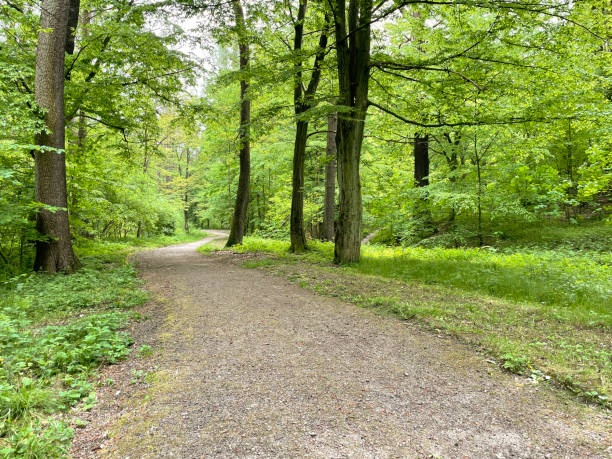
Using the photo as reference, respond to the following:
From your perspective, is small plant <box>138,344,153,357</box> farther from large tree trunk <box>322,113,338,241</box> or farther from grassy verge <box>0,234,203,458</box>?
large tree trunk <box>322,113,338,241</box>

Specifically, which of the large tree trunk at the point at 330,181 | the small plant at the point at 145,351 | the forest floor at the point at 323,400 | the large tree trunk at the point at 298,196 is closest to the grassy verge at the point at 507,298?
the forest floor at the point at 323,400

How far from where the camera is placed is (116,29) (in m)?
8.07

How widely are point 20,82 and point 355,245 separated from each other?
Result: 9522mm

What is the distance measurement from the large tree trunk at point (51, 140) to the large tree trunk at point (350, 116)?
6508 mm

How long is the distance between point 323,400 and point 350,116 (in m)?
7.09

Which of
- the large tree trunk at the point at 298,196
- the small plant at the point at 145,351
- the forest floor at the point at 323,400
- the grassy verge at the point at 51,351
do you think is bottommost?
the forest floor at the point at 323,400

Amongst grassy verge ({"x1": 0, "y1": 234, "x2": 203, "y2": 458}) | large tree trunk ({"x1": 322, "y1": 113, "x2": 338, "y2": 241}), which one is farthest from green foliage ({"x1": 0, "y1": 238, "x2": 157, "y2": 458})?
large tree trunk ({"x1": 322, "y1": 113, "x2": 338, "y2": 241})

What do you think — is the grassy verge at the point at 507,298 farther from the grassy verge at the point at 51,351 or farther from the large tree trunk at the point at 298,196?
the grassy verge at the point at 51,351

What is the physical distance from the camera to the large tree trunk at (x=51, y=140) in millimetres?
6980

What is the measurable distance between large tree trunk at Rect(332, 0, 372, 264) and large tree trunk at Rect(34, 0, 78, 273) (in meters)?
6.51

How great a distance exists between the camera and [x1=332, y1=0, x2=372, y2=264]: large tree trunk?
8172mm

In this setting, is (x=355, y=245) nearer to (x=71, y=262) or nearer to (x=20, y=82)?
(x=71, y=262)

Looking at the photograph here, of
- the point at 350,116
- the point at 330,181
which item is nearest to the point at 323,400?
the point at 350,116

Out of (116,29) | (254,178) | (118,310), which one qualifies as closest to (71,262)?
(118,310)
